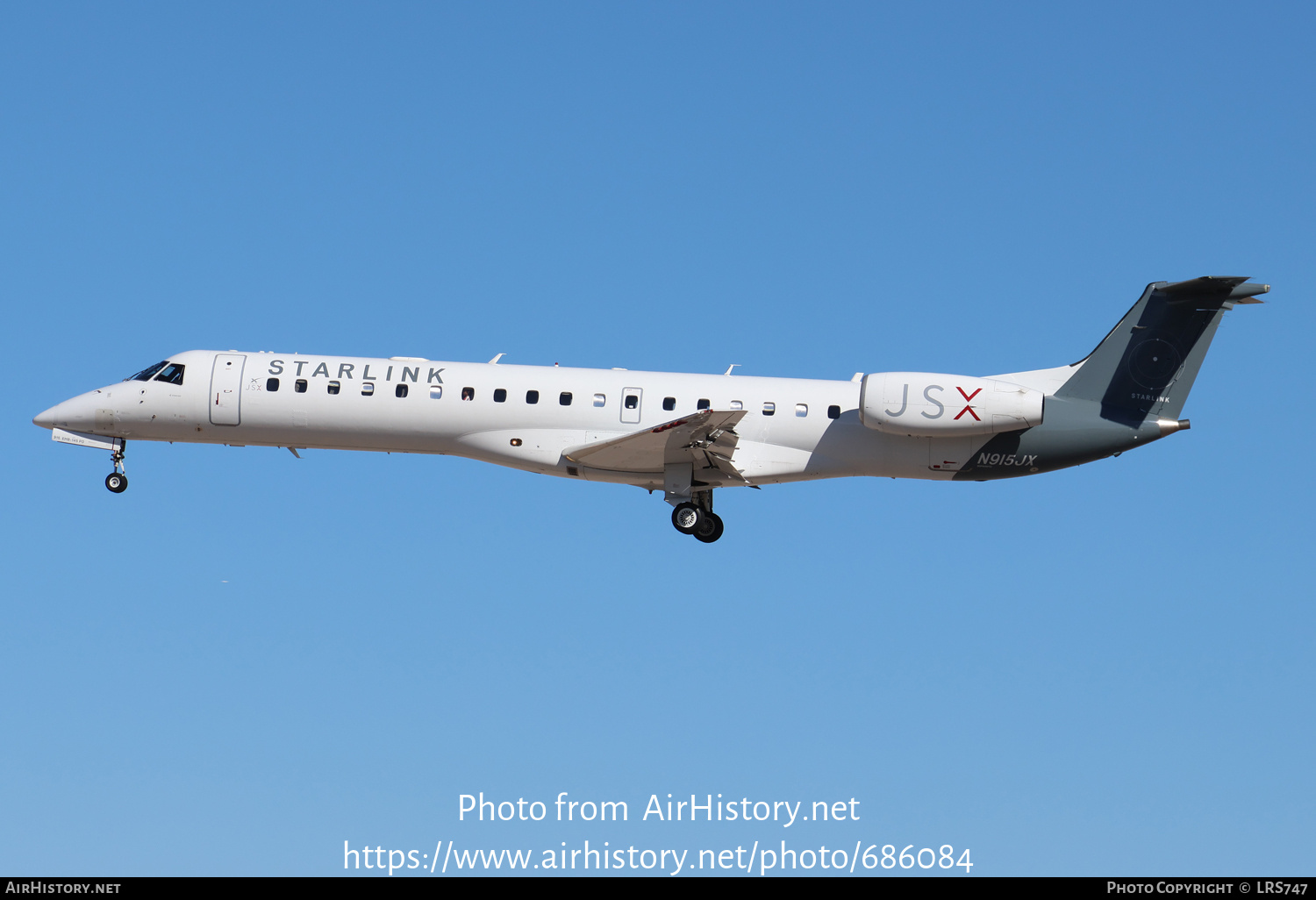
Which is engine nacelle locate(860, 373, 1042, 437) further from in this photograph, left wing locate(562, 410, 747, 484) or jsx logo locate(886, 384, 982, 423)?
left wing locate(562, 410, 747, 484)

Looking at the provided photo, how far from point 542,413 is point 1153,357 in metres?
11.3

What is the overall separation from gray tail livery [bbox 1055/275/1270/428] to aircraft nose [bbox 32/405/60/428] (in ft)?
63.3

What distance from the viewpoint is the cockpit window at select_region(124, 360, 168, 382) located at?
27.6 metres

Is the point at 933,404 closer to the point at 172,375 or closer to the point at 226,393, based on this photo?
the point at 226,393

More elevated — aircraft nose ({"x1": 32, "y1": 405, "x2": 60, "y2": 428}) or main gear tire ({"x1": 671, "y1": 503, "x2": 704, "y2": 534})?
aircraft nose ({"x1": 32, "y1": 405, "x2": 60, "y2": 428})

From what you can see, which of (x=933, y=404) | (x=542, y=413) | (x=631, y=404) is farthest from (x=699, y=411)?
(x=933, y=404)

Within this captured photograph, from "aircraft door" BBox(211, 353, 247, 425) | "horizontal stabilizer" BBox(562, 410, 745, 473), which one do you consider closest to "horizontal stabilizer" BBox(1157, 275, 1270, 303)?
"horizontal stabilizer" BBox(562, 410, 745, 473)

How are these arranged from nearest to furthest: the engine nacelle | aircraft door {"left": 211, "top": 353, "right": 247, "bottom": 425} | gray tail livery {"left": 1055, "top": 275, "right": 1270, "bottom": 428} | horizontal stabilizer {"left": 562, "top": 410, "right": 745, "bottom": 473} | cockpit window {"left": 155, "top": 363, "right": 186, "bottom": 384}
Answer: horizontal stabilizer {"left": 562, "top": 410, "right": 745, "bottom": 473}
the engine nacelle
gray tail livery {"left": 1055, "top": 275, "right": 1270, "bottom": 428}
aircraft door {"left": 211, "top": 353, "right": 247, "bottom": 425}
cockpit window {"left": 155, "top": 363, "right": 186, "bottom": 384}

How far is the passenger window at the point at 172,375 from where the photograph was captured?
27.3 meters

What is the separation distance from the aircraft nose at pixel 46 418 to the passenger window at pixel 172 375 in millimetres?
2245

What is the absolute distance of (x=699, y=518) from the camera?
26547 millimetres

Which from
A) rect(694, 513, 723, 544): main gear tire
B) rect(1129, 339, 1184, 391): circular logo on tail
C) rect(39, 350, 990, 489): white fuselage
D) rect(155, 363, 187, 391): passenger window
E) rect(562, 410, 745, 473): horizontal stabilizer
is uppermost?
rect(1129, 339, 1184, 391): circular logo on tail
